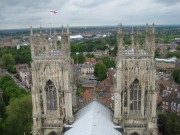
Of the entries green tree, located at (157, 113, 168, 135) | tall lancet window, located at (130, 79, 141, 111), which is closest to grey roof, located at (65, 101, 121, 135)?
tall lancet window, located at (130, 79, 141, 111)

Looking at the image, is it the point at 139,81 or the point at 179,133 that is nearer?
the point at 139,81

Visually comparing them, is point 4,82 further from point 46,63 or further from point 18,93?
point 46,63

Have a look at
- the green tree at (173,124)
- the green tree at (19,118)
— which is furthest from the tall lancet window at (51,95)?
the green tree at (173,124)

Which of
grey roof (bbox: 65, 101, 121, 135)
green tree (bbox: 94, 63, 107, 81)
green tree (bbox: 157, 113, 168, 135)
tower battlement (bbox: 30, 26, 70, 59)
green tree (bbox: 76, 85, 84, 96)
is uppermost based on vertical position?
tower battlement (bbox: 30, 26, 70, 59)

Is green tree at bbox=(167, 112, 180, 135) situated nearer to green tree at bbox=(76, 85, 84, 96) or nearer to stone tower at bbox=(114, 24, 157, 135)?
stone tower at bbox=(114, 24, 157, 135)

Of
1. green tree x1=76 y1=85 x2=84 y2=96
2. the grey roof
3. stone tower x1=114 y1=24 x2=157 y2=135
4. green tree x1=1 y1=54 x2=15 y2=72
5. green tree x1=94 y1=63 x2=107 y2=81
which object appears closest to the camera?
the grey roof

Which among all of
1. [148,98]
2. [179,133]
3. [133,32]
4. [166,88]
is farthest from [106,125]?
[166,88]

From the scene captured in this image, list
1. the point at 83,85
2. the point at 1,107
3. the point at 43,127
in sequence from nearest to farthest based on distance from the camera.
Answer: the point at 43,127
the point at 1,107
the point at 83,85
